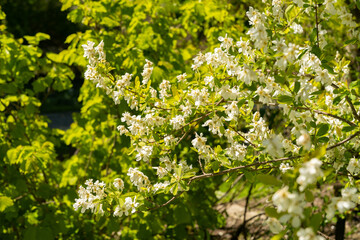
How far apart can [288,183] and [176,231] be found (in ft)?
7.19

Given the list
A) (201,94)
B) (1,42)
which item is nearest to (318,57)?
(201,94)

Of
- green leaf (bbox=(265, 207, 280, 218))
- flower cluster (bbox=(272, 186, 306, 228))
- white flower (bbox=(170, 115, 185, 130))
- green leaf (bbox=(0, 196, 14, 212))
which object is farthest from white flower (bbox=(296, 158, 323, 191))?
green leaf (bbox=(0, 196, 14, 212))

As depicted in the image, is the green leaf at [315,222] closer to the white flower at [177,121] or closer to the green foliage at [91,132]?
the white flower at [177,121]

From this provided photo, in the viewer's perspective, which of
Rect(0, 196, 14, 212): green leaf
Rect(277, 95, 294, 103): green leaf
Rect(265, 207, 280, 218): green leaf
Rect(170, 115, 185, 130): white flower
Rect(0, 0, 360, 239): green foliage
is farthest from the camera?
Rect(0, 0, 360, 239): green foliage

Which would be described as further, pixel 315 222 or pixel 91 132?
pixel 91 132

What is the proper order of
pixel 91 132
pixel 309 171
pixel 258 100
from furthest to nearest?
1. pixel 91 132
2. pixel 258 100
3. pixel 309 171

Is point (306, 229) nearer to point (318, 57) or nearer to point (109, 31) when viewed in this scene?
point (318, 57)

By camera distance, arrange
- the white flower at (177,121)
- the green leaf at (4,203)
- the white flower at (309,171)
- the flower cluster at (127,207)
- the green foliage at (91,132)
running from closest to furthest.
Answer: the white flower at (309,171), the flower cluster at (127,207), the white flower at (177,121), the green leaf at (4,203), the green foliage at (91,132)

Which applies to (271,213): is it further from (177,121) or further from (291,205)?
(177,121)

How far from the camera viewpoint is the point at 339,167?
7.21 feet

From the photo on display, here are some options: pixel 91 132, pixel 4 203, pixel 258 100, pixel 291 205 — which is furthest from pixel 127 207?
pixel 91 132

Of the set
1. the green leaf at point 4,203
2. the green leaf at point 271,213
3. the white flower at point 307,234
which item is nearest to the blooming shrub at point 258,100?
the green leaf at point 271,213

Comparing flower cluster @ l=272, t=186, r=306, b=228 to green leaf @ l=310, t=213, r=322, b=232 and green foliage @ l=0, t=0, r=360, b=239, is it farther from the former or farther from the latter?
green foliage @ l=0, t=0, r=360, b=239

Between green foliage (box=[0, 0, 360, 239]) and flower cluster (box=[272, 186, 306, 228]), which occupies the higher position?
flower cluster (box=[272, 186, 306, 228])
